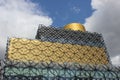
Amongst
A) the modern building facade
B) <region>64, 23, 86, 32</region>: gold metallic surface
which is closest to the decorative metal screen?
the modern building facade

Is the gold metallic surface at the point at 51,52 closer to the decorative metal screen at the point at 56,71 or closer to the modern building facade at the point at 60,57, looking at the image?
the modern building facade at the point at 60,57

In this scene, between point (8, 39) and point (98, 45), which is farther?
point (98, 45)

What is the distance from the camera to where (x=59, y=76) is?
51219mm

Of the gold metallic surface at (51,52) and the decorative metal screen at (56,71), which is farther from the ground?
the gold metallic surface at (51,52)

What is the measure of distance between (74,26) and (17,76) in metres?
50.7

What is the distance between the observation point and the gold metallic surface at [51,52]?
75.4m

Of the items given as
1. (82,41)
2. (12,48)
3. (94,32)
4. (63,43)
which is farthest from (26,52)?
(94,32)

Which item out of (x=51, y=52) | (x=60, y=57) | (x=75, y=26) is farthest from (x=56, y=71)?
(x=75, y=26)

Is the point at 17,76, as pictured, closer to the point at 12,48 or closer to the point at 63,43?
the point at 12,48

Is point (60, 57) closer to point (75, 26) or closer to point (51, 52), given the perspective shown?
point (51, 52)

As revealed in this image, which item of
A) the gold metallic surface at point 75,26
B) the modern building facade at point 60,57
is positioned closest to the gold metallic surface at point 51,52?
the modern building facade at point 60,57

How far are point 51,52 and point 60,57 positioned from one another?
3449 millimetres

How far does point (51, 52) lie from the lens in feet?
263

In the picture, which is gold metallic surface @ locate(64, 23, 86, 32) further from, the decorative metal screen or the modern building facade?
the decorative metal screen
